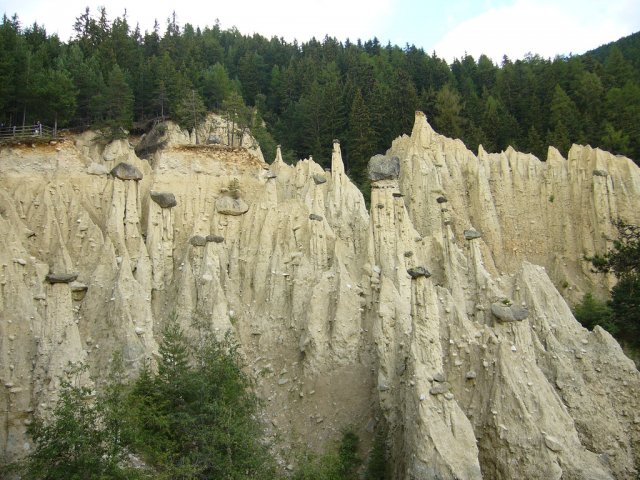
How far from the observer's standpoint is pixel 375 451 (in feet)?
57.0

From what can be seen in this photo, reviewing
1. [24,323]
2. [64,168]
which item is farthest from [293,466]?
[64,168]

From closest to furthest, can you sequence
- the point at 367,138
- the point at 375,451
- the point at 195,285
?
1. the point at 375,451
2. the point at 195,285
3. the point at 367,138

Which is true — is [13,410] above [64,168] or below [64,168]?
below

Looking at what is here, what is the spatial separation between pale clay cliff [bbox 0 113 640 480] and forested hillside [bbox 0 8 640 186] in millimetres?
4897

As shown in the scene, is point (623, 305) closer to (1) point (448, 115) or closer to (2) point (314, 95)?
(1) point (448, 115)

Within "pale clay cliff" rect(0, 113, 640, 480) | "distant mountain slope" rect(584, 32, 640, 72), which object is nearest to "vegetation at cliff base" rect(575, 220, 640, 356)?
"pale clay cliff" rect(0, 113, 640, 480)

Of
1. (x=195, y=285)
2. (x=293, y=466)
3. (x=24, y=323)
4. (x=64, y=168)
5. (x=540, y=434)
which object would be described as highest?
(x=64, y=168)

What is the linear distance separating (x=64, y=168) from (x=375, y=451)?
60.3ft

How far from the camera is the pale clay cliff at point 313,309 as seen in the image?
638 inches

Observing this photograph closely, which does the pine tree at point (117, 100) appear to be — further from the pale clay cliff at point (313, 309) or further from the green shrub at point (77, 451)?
the green shrub at point (77, 451)

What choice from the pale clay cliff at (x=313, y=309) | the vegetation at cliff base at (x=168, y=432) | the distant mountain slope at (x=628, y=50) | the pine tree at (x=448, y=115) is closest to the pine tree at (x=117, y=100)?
the pale clay cliff at (x=313, y=309)

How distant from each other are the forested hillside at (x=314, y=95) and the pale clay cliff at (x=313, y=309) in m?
4.90

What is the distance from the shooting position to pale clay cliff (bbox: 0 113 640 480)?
16203mm

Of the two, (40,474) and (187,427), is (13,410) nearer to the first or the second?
(40,474)
